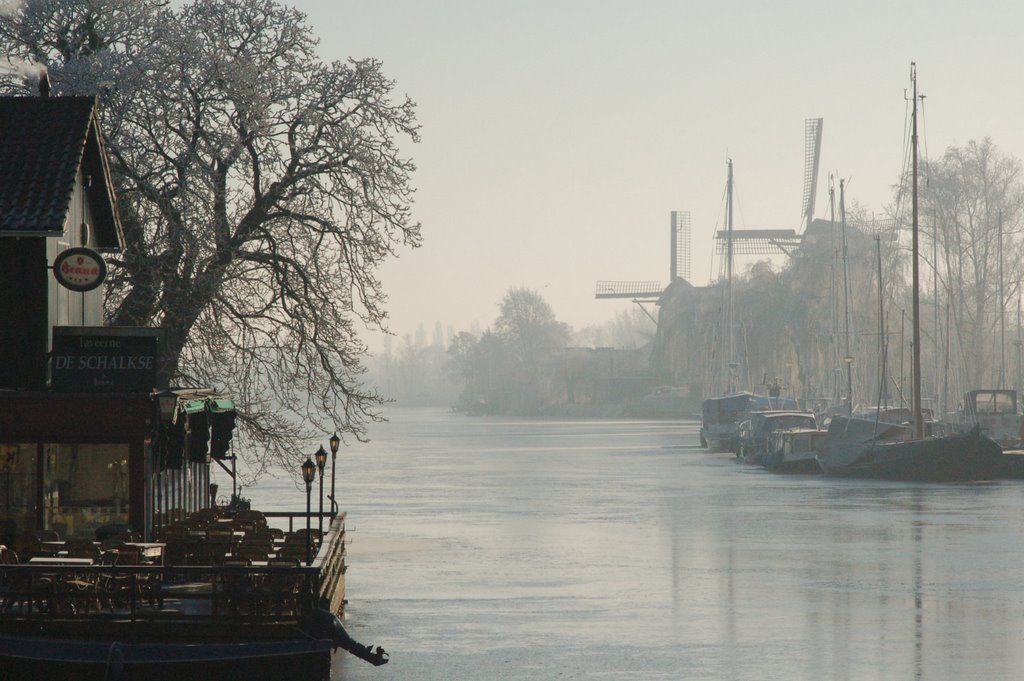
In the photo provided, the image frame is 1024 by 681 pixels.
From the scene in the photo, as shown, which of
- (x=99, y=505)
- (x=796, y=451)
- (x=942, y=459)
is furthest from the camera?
(x=796, y=451)

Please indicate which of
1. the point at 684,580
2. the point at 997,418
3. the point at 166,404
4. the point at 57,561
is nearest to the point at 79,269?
the point at 166,404

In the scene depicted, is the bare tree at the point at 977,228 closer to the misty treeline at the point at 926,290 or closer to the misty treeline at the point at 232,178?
the misty treeline at the point at 926,290

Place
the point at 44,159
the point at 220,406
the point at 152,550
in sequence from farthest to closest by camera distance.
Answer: the point at 220,406, the point at 44,159, the point at 152,550

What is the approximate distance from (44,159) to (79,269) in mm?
2492

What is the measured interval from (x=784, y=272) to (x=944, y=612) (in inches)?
4367

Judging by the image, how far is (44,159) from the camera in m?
28.2

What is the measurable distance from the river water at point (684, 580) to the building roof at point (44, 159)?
8.75 meters

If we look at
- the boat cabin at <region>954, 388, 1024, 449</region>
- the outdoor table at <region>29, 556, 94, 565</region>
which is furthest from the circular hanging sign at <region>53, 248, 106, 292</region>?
the boat cabin at <region>954, 388, 1024, 449</region>

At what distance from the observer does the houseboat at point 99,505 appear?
63.5 feet

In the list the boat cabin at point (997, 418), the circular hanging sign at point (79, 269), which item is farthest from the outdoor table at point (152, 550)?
the boat cabin at point (997, 418)

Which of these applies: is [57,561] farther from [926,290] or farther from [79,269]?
[926,290]

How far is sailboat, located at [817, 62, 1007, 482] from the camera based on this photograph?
67062 millimetres

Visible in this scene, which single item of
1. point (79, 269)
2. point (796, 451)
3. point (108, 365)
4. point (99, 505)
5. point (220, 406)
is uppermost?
point (79, 269)

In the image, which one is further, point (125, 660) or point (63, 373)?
point (63, 373)
